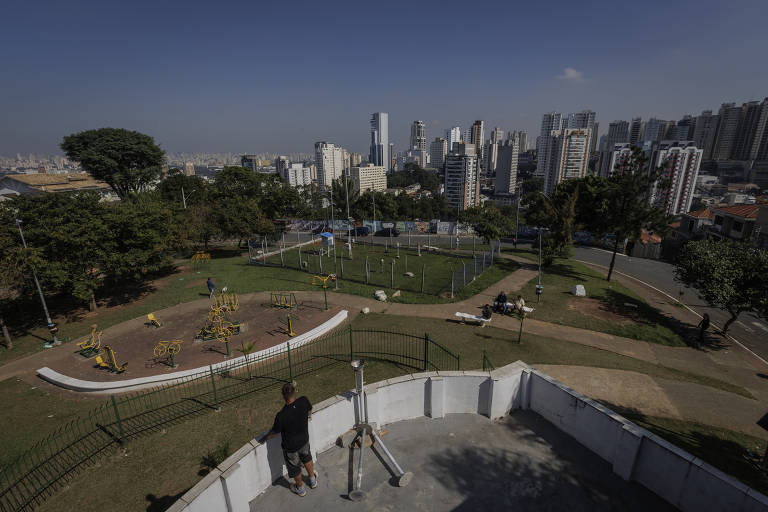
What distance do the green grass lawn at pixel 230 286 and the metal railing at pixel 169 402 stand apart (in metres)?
7.66

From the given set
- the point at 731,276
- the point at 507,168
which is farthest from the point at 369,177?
the point at 731,276

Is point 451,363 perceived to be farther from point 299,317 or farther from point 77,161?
point 77,161

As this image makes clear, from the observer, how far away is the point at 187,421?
33.2 feet

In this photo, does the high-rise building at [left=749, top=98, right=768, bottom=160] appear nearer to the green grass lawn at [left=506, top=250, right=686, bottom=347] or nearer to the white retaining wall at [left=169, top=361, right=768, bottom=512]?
the green grass lawn at [left=506, top=250, right=686, bottom=347]

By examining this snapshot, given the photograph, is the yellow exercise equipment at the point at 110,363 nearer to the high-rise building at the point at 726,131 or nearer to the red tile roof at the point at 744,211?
the red tile roof at the point at 744,211

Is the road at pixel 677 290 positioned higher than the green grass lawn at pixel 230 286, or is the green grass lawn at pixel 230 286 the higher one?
the green grass lawn at pixel 230 286

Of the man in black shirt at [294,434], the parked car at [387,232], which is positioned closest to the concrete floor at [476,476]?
the man in black shirt at [294,434]

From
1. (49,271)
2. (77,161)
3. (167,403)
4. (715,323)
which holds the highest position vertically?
(77,161)

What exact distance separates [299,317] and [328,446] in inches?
453

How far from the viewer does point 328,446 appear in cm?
809

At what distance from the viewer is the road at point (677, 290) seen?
18.2m

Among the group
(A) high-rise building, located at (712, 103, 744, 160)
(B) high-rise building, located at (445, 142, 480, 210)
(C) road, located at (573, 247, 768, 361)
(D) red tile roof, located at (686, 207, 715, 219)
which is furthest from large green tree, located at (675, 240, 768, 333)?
(A) high-rise building, located at (712, 103, 744, 160)

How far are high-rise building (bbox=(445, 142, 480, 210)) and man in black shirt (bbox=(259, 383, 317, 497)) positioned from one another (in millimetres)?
126801

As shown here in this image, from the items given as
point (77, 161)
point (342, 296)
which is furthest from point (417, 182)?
point (342, 296)
